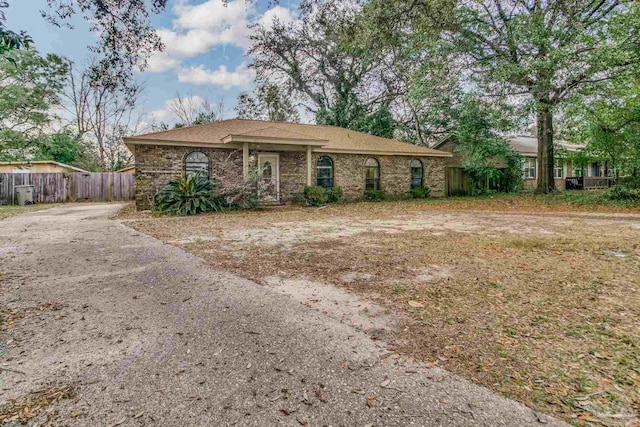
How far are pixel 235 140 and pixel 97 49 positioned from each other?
714cm

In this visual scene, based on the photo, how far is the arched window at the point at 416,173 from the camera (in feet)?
58.0

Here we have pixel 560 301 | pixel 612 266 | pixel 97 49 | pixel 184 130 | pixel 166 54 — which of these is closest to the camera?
pixel 560 301

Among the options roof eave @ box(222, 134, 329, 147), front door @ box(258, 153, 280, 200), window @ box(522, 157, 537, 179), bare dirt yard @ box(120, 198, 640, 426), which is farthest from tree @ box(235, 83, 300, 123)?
bare dirt yard @ box(120, 198, 640, 426)

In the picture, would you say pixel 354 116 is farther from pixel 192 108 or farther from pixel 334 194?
pixel 192 108

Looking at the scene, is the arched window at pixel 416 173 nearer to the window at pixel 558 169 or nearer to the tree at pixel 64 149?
the window at pixel 558 169

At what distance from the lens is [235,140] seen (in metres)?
12.4

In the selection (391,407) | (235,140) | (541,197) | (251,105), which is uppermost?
(251,105)

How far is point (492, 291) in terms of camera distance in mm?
3592

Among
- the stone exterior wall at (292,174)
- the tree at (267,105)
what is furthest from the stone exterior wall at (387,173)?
the tree at (267,105)

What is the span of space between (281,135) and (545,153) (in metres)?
13.0

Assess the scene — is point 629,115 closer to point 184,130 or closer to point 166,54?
point 166,54

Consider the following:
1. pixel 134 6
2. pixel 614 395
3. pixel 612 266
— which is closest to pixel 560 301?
pixel 614 395

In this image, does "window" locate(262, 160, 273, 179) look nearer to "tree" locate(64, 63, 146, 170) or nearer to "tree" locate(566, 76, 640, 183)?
"tree" locate(566, 76, 640, 183)

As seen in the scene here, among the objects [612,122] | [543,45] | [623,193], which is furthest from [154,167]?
[623,193]
